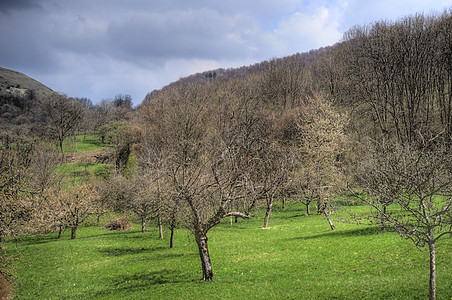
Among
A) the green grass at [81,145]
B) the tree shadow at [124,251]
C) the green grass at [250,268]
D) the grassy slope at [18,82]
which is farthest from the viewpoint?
the grassy slope at [18,82]

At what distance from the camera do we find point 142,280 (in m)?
19.1

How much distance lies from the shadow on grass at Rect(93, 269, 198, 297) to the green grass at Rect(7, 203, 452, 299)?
7cm

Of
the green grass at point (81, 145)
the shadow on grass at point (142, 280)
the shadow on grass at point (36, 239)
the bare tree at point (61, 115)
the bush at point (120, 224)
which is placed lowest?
the shadow on grass at point (36, 239)

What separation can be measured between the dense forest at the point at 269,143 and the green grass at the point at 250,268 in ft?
8.16

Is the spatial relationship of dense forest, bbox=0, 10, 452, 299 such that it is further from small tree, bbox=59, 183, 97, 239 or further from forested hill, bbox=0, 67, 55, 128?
forested hill, bbox=0, 67, 55, 128

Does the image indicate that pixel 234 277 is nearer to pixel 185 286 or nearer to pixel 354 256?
pixel 185 286

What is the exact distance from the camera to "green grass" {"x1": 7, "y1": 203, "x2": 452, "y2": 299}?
47.3ft

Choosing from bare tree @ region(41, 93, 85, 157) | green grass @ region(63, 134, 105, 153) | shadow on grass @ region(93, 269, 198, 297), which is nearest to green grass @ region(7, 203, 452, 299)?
shadow on grass @ region(93, 269, 198, 297)

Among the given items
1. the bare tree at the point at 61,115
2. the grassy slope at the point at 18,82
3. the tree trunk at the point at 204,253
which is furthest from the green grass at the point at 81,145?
the grassy slope at the point at 18,82

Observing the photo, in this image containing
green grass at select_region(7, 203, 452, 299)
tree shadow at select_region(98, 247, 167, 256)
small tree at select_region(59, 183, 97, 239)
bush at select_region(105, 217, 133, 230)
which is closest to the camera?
green grass at select_region(7, 203, 452, 299)

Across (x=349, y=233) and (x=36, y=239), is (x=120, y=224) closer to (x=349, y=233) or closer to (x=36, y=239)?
(x=36, y=239)

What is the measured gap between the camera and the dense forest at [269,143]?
21141 mm

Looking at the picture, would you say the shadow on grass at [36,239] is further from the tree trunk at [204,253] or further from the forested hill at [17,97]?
the forested hill at [17,97]

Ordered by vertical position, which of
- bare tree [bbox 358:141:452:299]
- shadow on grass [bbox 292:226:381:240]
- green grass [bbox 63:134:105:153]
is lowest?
shadow on grass [bbox 292:226:381:240]
